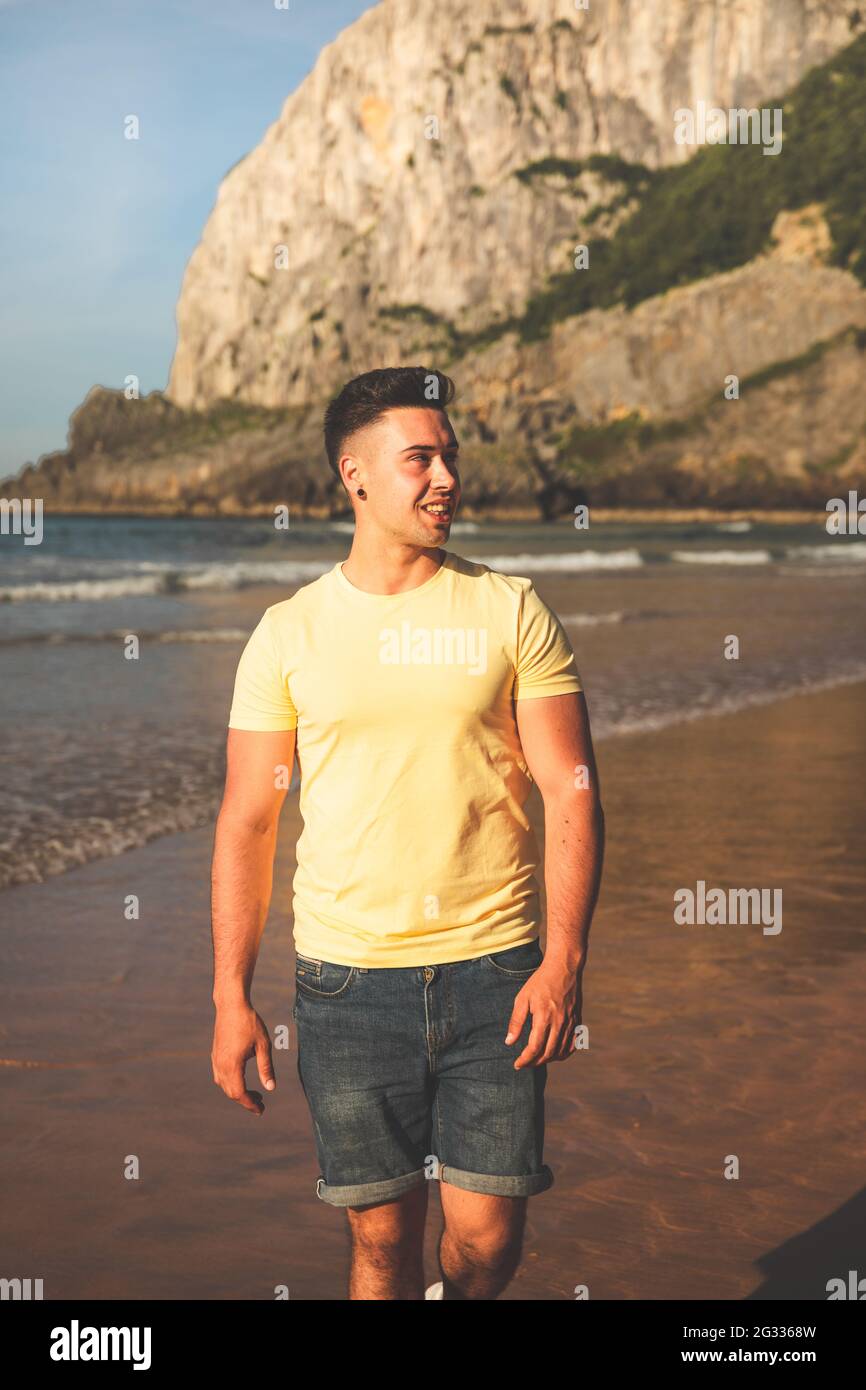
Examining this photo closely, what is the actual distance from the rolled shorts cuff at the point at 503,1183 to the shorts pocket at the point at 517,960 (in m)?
0.40

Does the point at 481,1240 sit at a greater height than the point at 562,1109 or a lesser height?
greater

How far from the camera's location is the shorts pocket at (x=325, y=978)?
2.67m

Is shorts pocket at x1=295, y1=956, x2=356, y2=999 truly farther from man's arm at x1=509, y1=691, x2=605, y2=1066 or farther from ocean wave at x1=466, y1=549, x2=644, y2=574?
ocean wave at x1=466, y1=549, x2=644, y2=574

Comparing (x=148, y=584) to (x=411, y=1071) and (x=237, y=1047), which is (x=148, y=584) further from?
(x=411, y=1071)

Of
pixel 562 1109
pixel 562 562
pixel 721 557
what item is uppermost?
pixel 721 557

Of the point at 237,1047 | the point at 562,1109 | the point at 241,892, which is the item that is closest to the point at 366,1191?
the point at 237,1047

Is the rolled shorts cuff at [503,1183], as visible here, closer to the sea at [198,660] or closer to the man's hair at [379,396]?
the man's hair at [379,396]

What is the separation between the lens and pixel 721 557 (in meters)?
50.0

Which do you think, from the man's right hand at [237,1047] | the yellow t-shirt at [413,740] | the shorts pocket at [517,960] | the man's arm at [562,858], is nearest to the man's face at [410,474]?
the yellow t-shirt at [413,740]

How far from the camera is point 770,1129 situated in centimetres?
420

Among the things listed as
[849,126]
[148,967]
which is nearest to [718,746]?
[148,967]

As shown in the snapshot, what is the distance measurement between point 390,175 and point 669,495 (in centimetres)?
6000

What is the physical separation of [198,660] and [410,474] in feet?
50.1

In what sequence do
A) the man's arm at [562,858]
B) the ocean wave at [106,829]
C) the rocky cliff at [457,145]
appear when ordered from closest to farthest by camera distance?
the man's arm at [562,858] < the ocean wave at [106,829] < the rocky cliff at [457,145]
